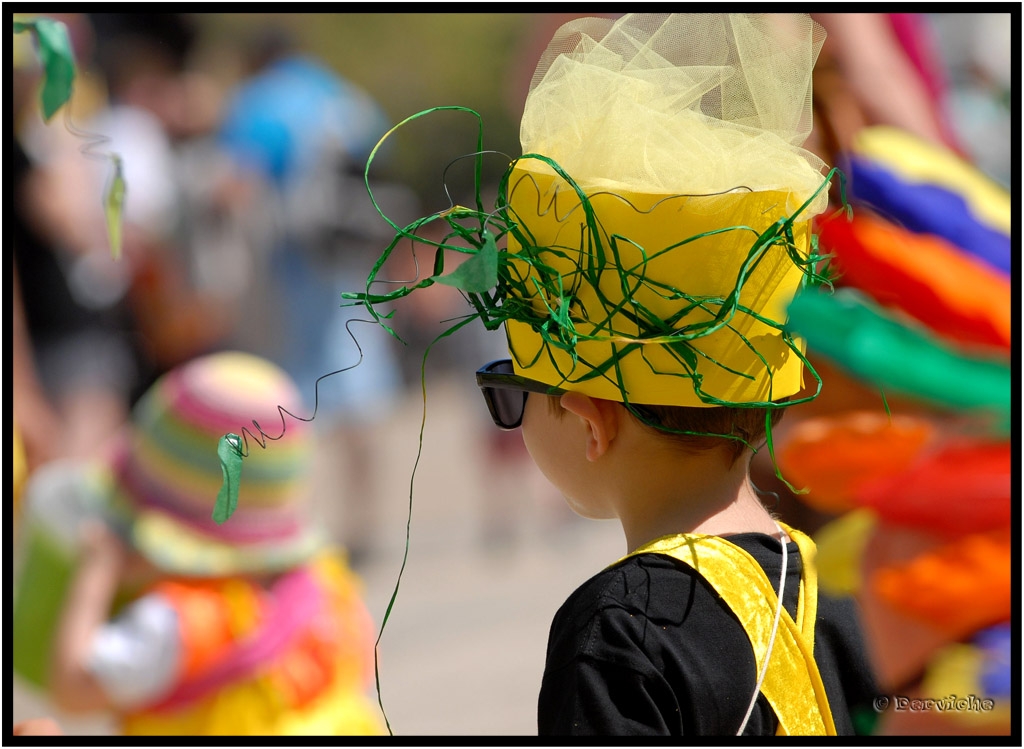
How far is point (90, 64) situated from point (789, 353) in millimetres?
5474

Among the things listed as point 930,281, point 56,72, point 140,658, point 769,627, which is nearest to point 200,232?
point 140,658

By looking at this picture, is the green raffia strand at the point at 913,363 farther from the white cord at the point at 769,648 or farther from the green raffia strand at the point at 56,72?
the green raffia strand at the point at 56,72

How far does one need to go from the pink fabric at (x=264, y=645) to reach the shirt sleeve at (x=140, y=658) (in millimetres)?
45

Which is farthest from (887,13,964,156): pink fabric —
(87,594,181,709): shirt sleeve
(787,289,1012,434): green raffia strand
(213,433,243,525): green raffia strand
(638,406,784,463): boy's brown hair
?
(87,594,181,709): shirt sleeve

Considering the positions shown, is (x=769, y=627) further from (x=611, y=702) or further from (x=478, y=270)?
(x=478, y=270)

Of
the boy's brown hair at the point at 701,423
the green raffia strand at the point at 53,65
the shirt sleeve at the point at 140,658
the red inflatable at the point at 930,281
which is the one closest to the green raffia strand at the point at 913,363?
the red inflatable at the point at 930,281

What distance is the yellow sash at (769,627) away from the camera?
4.83 feet

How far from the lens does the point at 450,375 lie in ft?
41.4

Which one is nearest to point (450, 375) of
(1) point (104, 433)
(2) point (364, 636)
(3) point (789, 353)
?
(1) point (104, 433)

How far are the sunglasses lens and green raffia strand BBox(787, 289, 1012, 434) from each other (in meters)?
0.60

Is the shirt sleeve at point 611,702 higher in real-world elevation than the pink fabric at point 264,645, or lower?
higher

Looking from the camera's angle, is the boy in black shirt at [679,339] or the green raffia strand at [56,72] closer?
the boy in black shirt at [679,339]

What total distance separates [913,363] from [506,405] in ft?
2.29

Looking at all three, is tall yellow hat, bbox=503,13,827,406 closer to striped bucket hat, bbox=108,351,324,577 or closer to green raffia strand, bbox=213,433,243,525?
green raffia strand, bbox=213,433,243,525
